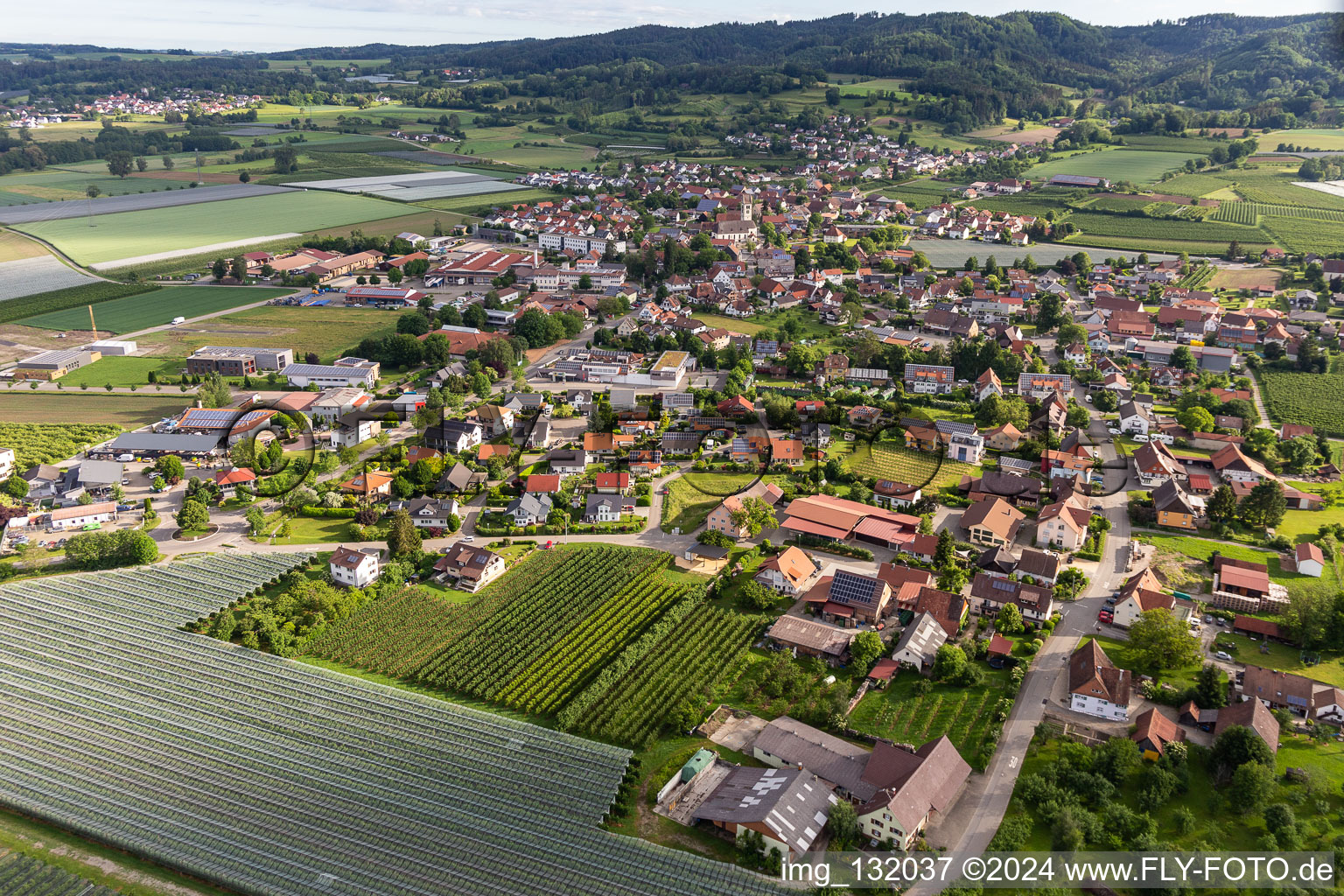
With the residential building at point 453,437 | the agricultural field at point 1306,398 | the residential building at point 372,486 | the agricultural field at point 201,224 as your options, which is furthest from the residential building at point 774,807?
the agricultural field at point 201,224

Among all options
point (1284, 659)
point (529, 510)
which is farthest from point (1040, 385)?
point (529, 510)

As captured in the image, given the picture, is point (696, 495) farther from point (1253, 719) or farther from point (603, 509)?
point (1253, 719)

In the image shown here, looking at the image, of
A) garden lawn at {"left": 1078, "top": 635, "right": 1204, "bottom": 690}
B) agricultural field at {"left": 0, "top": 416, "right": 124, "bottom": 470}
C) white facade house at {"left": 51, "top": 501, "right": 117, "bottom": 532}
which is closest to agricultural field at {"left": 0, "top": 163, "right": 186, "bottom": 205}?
agricultural field at {"left": 0, "top": 416, "right": 124, "bottom": 470}

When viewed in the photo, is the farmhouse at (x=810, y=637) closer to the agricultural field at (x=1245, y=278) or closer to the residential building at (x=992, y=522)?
the residential building at (x=992, y=522)

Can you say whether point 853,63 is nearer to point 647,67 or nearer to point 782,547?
point 647,67

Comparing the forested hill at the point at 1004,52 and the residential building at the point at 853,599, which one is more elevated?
the forested hill at the point at 1004,52

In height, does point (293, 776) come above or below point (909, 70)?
below

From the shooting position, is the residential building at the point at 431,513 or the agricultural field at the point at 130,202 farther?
the agricultural field at the point at 130,202

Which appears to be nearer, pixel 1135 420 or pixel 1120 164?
pixel 1135 420
